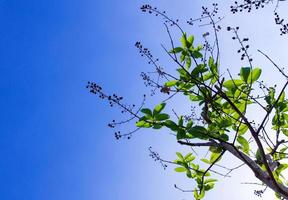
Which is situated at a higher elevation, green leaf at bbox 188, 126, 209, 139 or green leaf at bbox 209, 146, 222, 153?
green leaf at bbox 209, 146, 222, 153

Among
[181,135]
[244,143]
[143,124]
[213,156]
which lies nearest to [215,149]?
[213,156]

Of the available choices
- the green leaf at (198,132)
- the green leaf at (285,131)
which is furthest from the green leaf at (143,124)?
the green leaf at (285,131)

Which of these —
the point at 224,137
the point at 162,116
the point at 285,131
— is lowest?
the point at 224,137

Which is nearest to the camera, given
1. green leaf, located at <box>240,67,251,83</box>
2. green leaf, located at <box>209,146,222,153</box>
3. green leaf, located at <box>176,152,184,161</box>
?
green leaf, located at <box>240,67,251,83</box>

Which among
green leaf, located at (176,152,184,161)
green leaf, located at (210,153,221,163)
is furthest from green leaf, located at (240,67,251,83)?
green leaf, located at (176,152,184,161)

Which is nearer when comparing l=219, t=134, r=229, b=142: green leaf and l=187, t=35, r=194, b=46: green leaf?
l=219, t=134, r=229, b=142: green leaf

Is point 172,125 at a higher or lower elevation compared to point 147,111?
lower

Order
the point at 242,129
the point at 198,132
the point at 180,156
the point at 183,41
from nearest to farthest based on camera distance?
the point at 198,132, the point at 242,129, the point at 183,41, the point at 180,156

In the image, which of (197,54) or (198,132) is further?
(197,54)

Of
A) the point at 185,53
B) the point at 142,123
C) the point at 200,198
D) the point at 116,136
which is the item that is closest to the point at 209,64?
the point at 185,53

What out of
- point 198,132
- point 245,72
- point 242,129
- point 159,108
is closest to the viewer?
point 198,132

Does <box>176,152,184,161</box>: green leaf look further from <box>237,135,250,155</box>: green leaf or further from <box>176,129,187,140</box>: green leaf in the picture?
<box>176,129,187,140</box>: green leaf

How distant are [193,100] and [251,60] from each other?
90cm

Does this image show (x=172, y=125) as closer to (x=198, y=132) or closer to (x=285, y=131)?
(x=198, y=132)
